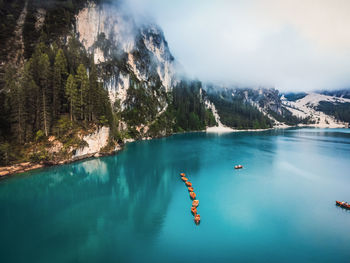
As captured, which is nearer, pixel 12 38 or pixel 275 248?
pixel 275 248

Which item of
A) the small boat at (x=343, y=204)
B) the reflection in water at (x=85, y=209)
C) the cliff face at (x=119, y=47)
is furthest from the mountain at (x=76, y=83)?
the small boat at (x=343, y=204)

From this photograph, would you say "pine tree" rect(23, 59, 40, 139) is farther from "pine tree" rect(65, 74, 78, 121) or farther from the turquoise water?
the turquoise water

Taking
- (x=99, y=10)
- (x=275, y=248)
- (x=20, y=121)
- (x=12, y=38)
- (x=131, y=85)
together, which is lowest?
(x=275, y=248)

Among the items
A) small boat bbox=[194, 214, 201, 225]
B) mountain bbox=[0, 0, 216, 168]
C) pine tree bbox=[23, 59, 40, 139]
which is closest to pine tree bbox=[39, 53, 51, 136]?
mountain bbox=[0, 0, 216, 168]

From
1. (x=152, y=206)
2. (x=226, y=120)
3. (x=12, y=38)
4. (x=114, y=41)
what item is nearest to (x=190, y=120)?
(x=226, y=120)

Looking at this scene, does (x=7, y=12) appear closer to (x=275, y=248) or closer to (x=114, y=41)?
(x=114, y=41)

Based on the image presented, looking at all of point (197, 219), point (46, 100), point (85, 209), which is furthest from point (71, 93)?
point (197, 219)

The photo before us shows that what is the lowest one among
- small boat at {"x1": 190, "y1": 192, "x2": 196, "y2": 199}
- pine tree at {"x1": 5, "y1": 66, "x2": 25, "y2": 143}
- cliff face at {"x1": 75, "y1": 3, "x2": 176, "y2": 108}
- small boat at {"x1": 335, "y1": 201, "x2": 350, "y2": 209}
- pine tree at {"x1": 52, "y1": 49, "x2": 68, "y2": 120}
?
small boat at {"x1": 335, "y1": 201, "x2": 350, "y2": 209}
